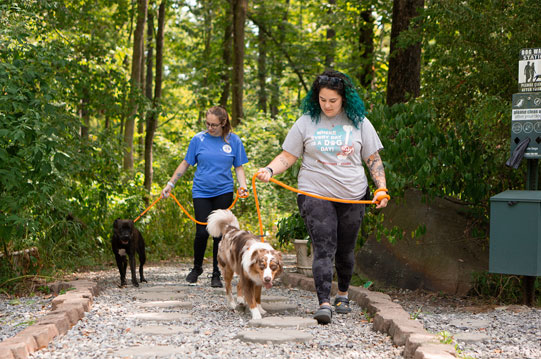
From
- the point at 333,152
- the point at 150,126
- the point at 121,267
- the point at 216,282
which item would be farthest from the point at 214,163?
the point at 150,126

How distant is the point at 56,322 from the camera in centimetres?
451

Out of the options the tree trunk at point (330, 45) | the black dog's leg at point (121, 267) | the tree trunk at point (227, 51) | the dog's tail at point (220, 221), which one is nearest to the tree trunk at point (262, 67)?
the tree trunk at point (227, 51)

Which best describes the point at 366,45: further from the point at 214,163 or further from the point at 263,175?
the point at 263,175

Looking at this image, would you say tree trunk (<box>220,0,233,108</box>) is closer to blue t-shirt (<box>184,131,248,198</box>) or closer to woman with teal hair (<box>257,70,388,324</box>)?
blue t-shirt (<box>184,131,248,198</box>)

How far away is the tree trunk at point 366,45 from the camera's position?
1681 centimetres

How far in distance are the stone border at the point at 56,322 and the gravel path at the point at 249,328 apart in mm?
73

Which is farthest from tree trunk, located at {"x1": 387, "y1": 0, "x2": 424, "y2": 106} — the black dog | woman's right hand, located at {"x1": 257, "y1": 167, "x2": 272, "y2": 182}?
woman's right hand, located at {"x1": 257, "y1": 167, "x2": 272, "y2": 182}

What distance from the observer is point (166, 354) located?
389cm

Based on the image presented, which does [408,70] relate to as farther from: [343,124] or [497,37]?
[343,124]

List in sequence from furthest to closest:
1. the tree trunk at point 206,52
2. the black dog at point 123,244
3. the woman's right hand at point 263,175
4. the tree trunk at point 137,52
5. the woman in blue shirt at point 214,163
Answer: the tree trunk at point 206,52, the tree trunk at point 137,52, the black dog at point 123,244, the woman in blue shirt at point 214,163, the woman's right hand at point 263,175

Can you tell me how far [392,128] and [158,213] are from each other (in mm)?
6759

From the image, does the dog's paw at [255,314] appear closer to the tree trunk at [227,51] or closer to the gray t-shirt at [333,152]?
the gray t-shirt at [333,152]

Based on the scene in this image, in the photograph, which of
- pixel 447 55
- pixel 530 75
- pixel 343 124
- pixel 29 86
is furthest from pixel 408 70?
pixel 29 86

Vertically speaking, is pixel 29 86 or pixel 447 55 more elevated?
pixel 447 55
